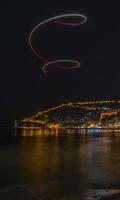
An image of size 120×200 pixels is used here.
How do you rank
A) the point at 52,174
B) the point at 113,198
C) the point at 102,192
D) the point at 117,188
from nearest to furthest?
the point at 113,198
the point at 102,192
the point at 117,188
the point at 52,174

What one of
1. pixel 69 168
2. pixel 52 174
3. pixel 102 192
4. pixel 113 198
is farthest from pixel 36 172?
pixel 113 198

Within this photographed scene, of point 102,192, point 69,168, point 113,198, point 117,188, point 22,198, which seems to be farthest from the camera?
point 69,168

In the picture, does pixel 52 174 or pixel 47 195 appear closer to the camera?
pixel 47 195

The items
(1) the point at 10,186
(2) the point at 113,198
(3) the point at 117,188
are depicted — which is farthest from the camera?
(1) the point at 10,186

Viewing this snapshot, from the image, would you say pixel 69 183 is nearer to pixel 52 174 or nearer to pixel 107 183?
pixel 107 183

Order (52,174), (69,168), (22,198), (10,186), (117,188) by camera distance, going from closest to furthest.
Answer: (22,198)
(117,188)
(10,186)
(52,174)
(69,168)

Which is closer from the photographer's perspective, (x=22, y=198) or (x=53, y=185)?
(x=22, y=198)

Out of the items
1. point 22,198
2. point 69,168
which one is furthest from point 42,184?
point 69,168

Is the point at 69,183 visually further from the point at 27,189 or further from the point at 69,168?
the point at 69,168
